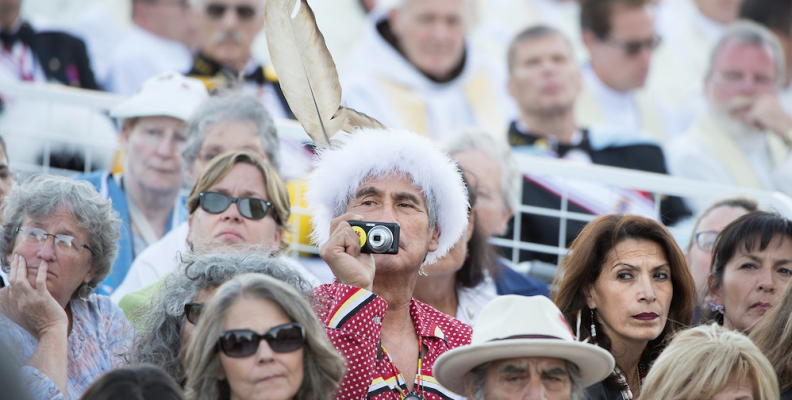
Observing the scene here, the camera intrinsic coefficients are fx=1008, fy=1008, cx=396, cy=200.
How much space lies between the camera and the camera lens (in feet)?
11.4

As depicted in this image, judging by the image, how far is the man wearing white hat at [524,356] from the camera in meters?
3.01

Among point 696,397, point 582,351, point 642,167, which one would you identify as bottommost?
point 642,167

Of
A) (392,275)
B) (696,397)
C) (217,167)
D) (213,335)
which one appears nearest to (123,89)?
(217,167)

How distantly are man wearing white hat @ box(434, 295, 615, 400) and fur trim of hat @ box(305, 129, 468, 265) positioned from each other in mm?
768

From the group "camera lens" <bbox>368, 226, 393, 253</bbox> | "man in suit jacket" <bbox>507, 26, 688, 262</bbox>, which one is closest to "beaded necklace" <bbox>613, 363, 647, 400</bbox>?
"camera lens" <bbox>368, 226, 393, 253</bbox>

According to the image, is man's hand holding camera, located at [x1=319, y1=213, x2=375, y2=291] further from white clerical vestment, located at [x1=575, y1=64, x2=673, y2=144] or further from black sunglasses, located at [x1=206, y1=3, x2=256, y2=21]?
white clerical vestment, located at [x1=575, y1=64, x2=673, y2=144]

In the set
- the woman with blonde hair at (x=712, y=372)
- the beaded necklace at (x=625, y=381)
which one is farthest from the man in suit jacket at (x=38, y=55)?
the woman with blonde hair at (x=712, y=372)

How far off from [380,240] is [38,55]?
492 cm

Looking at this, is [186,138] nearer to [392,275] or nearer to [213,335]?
[392,275]

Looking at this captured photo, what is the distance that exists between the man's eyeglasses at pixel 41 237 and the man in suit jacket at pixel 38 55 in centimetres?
386

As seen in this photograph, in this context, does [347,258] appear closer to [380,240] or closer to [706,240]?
[380,240]

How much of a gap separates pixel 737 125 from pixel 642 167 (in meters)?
1.12

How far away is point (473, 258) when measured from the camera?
496 centimetres

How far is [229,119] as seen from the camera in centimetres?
511
